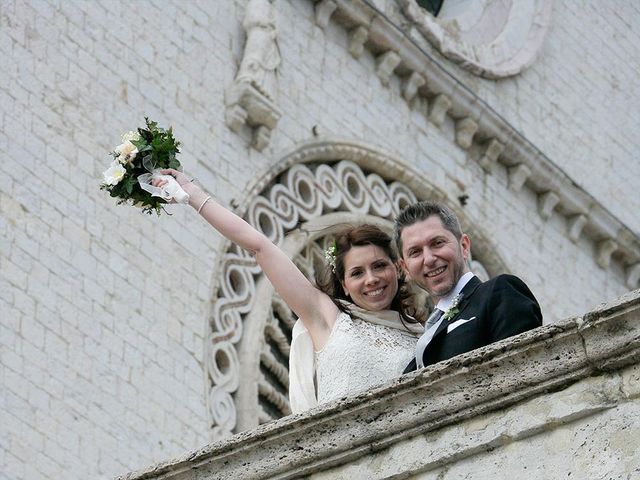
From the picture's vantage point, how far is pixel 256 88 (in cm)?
1326

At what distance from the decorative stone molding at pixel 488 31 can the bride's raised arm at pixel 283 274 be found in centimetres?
839

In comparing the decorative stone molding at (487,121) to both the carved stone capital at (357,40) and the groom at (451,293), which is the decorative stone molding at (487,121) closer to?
the carved stone capital at (357,40)

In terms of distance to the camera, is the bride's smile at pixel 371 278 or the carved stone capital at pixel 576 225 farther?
the carved stone capital at pixel 576 225

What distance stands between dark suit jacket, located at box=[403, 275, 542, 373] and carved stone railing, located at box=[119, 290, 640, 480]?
514mm

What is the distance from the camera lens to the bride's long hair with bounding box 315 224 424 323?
697 centimetres

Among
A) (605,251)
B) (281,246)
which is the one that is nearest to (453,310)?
(281,246)

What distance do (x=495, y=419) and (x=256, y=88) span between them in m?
7.68

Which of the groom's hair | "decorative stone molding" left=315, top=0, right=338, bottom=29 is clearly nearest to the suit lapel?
the groom's hair

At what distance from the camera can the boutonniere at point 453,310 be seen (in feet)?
21.2

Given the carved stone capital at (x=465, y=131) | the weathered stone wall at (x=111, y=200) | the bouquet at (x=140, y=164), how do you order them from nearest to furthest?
the bouquet at (x=140, y=164) → the weathered stone wall at (x=111, y=200) → the carved stone capital at (x=465, y=131)

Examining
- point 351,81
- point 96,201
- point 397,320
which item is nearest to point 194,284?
point 96,201

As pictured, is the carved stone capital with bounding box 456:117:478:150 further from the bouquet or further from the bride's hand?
the bride's hand

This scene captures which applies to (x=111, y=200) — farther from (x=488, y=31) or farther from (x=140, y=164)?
(x=488, y=31)

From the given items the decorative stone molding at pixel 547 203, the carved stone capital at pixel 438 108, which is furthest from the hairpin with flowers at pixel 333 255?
the decorative stone molding at pixel 547 203
